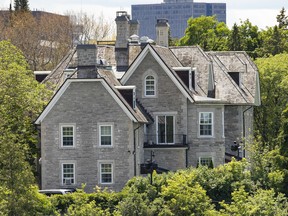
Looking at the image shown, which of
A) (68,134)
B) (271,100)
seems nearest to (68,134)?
(68,134)

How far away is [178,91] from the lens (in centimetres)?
8019

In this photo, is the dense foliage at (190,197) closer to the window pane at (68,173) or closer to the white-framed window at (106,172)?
the white-framed window at (106,172)

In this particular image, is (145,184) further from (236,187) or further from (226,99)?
(226,99)

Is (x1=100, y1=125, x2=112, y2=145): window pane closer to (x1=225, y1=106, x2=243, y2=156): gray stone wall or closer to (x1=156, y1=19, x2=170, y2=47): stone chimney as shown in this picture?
(x1=225, y1=106, x2=243, y2=156): gray stone wall

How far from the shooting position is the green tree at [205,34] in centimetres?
14012

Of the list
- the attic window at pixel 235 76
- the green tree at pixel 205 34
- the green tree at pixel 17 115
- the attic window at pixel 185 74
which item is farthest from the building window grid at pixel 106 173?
the green tree at pixel 205 34

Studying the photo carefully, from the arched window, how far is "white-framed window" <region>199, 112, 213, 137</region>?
11.0 ft

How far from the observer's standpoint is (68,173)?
2980 inches

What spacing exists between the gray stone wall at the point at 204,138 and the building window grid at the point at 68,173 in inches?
340

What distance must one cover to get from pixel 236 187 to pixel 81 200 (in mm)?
11022

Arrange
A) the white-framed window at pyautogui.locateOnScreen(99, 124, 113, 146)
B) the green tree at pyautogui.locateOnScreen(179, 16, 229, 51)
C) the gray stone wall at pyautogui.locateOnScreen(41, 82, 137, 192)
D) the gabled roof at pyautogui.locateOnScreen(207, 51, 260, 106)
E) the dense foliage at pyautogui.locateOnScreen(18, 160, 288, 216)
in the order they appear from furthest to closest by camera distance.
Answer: the green tree at pyautogui.locateOnScreen(179, 16, 229, 51) < the gabled roof at pyautogui.locateOnScreen(207, 51, 260, 106) < the white-framed window at pyautogui.locateOnScreen(99, 124, 113, 146) < the gray stone wall at pyautogui.locateOnScreen(41, 82, 137, 192) < the dense foliage at pyautogui.locateOnScreen(18, 160, 288, 216)

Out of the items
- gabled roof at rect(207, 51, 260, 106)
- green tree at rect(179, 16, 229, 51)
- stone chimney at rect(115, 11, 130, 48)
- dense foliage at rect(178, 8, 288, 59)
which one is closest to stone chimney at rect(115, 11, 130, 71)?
stone chimney at rect(115, 11, 130, 48)

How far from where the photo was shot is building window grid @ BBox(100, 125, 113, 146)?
75375mm

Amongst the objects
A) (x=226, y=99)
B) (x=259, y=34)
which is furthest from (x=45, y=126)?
(x=259, y=34)
